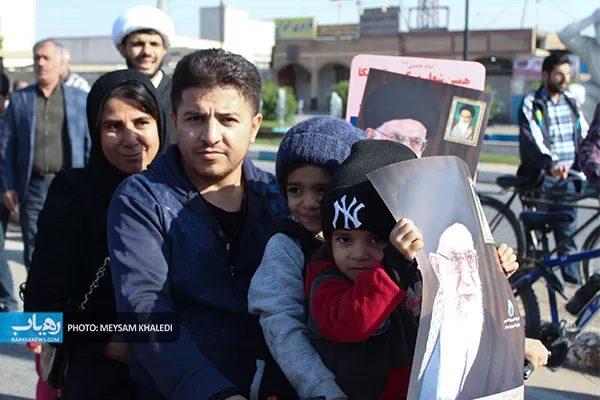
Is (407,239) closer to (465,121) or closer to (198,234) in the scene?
(198,234)

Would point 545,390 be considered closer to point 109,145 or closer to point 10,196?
point 109,145

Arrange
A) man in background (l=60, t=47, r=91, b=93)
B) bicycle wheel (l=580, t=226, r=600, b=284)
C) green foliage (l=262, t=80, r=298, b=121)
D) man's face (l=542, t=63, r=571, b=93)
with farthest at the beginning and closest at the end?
green foliage (l=262, t=80, r=298, b=121) < man in background (l=60, t=47, r=91, b=93) < man's face (l=542, t=63, r=571, b=93) < bicycle wheel (l=580, t=226, r=600, b=284)

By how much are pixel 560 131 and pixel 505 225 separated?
955mm

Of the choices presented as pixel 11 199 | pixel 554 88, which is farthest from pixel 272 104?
pixel 11 199

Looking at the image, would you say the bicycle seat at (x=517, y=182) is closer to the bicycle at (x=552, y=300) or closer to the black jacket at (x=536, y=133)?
the black jacket at (x=536, y=133)

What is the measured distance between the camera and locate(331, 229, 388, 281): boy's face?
5.73 ft

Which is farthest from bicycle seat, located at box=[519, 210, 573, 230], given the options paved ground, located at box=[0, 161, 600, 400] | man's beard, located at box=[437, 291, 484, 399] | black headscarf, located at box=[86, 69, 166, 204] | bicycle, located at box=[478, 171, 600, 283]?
man's beard, located at box=[437, 291, 484, 399]

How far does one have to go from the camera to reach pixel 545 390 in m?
4.25

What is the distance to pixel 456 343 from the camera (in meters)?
1.47

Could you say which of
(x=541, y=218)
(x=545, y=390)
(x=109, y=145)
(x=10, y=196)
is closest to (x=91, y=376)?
(x=109, y=145)

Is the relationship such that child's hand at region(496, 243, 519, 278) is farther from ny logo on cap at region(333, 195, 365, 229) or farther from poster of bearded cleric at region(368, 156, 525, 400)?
ny logo on cap at region(333, 195, 365, 229)

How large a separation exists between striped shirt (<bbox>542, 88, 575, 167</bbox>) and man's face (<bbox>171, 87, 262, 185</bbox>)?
15.9ft

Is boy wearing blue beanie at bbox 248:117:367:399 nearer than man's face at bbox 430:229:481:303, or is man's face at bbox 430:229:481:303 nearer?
man's face at bbox 430:229:481:303

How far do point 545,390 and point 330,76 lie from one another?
52.2 metres
